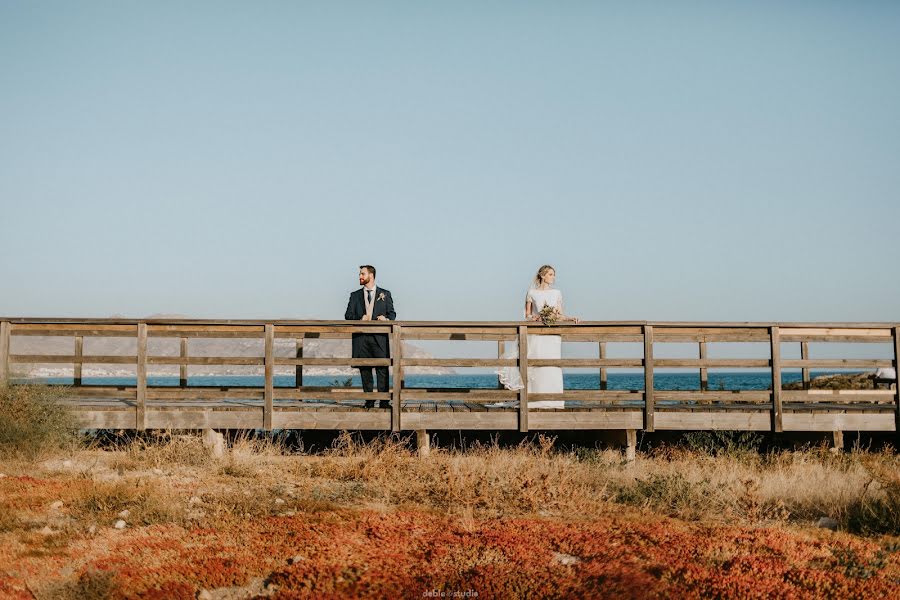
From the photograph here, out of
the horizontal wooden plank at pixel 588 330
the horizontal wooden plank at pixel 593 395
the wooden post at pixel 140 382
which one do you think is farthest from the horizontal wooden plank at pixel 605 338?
the wooden post at pixel 140 382

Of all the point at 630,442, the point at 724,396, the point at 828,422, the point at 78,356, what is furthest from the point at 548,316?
the point at 78,356

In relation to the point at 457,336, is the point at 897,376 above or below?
below

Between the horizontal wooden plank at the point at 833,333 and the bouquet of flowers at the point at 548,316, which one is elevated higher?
the bouquet of flowers at the point at 548,316

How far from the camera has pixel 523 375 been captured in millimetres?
11703

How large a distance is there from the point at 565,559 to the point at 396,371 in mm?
5439

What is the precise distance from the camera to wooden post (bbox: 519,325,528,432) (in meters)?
11.7

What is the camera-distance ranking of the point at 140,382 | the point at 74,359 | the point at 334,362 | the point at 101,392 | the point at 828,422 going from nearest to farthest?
the point at 334,362, the point at 74,359, the point at 140,382, the point at 828,422, the point at 101,392

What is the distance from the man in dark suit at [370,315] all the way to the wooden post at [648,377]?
3868mm

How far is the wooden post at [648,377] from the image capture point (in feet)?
38.6

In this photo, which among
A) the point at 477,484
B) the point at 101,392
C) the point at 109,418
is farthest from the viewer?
the point at 101,392

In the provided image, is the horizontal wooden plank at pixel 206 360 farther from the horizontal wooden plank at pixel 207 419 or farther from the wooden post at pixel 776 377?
the wooden post at pixel 776 377

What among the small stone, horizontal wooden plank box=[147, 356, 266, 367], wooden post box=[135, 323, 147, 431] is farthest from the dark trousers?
the small stone

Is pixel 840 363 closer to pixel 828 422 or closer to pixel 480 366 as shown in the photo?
pixel 828 422

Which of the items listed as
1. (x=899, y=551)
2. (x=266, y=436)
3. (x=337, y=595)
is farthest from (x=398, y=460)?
(x=899, y=551)
